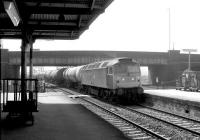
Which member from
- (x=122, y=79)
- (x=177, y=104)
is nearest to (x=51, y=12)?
(x=177, y=104)

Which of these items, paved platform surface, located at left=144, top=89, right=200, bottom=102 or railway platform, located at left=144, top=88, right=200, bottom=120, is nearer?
railway platform, located at left=144, top=88, right=200, bottom=120

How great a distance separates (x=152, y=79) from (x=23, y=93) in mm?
51086

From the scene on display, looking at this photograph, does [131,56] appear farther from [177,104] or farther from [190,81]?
[177,104]

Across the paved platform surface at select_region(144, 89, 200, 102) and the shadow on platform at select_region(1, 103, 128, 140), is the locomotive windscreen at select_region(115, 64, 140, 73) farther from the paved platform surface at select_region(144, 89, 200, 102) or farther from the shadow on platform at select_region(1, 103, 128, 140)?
the shadow on platform at select_region(1, 103, 128, 140)

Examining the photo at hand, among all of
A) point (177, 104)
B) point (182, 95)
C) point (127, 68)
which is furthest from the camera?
point (182, 95)

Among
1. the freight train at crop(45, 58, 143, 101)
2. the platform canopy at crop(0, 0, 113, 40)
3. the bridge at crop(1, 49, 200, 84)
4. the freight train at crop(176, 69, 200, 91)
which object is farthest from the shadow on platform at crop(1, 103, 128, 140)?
the bridge at crop(1, 49, 200, 84)

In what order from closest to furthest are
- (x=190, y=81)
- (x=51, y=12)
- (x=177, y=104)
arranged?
(x=51, y=12) → (x=177, y=104) → (x=190, y=81)

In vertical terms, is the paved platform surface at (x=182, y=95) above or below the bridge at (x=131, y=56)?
below

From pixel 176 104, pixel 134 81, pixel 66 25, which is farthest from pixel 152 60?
pixel 66 25

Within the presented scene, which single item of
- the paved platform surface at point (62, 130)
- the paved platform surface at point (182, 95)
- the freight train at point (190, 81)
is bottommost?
the paved platform surface at point (62, 130)

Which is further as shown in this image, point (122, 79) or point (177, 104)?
point (122, 79)

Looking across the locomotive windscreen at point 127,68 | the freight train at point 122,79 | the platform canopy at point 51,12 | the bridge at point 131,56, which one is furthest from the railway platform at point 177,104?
the bridge at point 131,56

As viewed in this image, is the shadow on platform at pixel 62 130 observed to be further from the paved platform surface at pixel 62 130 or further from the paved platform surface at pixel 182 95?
the paved platform surface at pixel 182 95

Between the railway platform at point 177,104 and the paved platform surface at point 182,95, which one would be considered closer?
the railway platform at point 177,104
